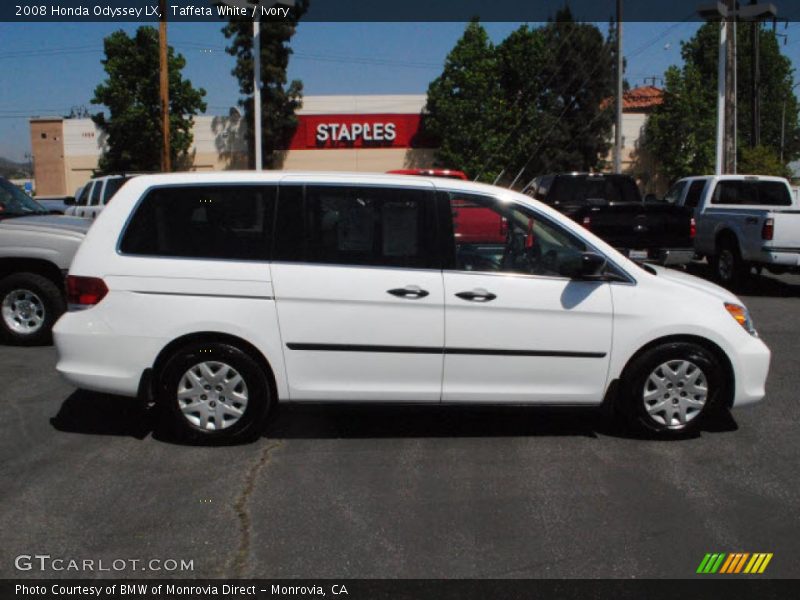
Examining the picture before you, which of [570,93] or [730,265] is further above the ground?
[570,93]

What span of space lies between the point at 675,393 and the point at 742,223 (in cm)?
872

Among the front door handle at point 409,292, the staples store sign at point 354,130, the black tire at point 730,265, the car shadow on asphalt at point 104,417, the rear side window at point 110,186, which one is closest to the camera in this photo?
the front door handle at point 409,292

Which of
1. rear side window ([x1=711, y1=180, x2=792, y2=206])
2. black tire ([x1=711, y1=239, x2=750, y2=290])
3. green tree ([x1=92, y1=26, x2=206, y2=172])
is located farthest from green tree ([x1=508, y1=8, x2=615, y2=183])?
black tire ([x1=711, y1=239, x2=750, y2=290])

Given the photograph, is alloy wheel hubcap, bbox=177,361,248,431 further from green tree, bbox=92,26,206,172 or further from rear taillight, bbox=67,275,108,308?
green tree, bbox=92,26,206,172

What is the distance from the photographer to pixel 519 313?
5371 millimetres

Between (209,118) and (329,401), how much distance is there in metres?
42.6

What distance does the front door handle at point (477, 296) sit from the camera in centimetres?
532

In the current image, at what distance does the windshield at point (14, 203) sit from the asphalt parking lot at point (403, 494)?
15.0 feet

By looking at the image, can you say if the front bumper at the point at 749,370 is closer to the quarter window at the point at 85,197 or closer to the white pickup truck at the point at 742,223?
the white pickup truck at the point at 742,223

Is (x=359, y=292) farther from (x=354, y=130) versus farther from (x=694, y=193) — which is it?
(x=354, y=130)

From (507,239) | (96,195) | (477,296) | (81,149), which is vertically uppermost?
(81,149)

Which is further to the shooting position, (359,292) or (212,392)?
(212,392)
